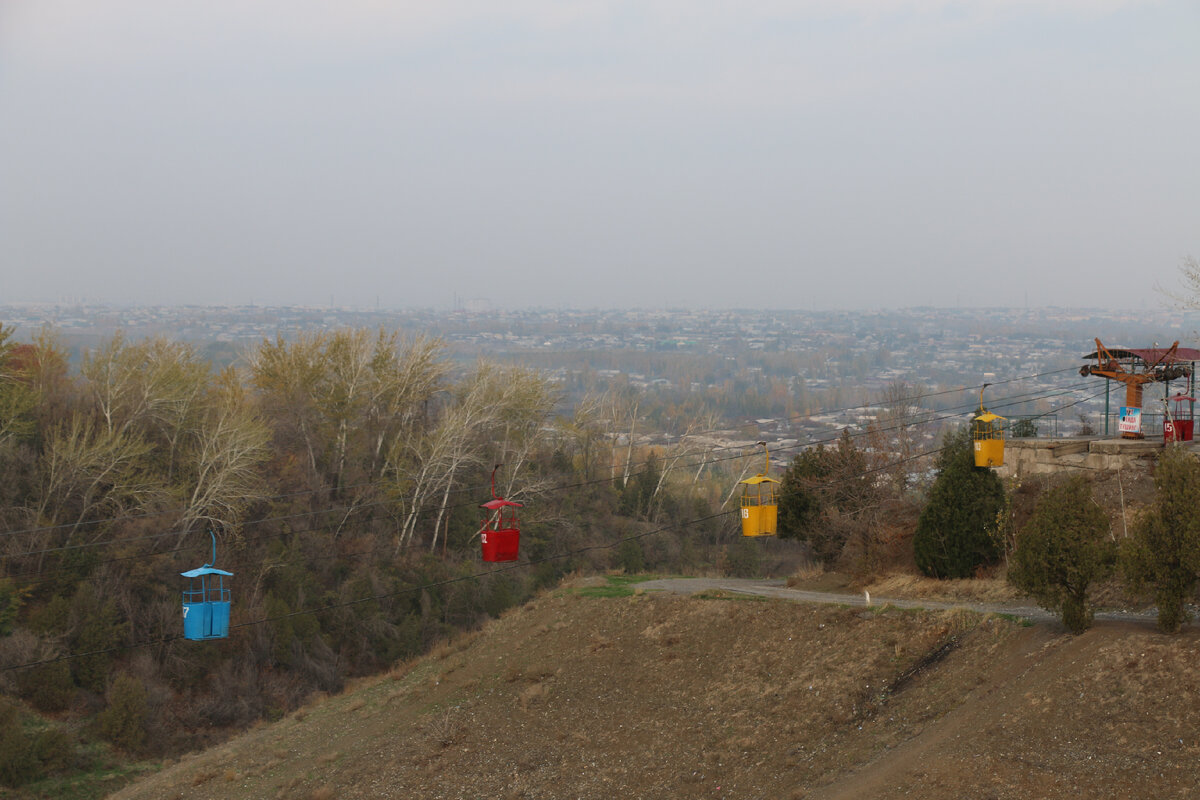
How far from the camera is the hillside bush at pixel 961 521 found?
2455 cm

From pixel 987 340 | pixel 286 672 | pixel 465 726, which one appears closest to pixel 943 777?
pixel 465 726

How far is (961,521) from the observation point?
24703 mm

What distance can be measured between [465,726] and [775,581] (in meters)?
12.8

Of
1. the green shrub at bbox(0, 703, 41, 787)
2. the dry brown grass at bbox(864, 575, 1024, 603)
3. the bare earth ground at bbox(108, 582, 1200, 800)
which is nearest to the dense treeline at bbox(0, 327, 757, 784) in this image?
the green shrub at bbox(0, 703, 41, 787)

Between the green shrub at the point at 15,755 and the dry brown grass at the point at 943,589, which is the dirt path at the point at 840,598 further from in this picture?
the green shrub at the point at 15,755

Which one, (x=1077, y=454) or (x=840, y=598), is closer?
(x=840, y=598)

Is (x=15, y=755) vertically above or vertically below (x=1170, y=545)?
below

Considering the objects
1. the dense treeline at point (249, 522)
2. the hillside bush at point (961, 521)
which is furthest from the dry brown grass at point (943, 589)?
the dense treeline at point (249, 522)

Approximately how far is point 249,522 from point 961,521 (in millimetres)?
27273

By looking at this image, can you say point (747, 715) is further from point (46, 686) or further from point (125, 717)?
point (46, 686)

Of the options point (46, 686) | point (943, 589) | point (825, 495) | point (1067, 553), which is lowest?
point (46, 686)

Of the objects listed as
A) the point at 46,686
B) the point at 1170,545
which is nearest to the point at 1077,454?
the point at 1170,545

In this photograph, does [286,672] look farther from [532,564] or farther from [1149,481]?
[1149,481]

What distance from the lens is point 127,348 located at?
1599 inches
